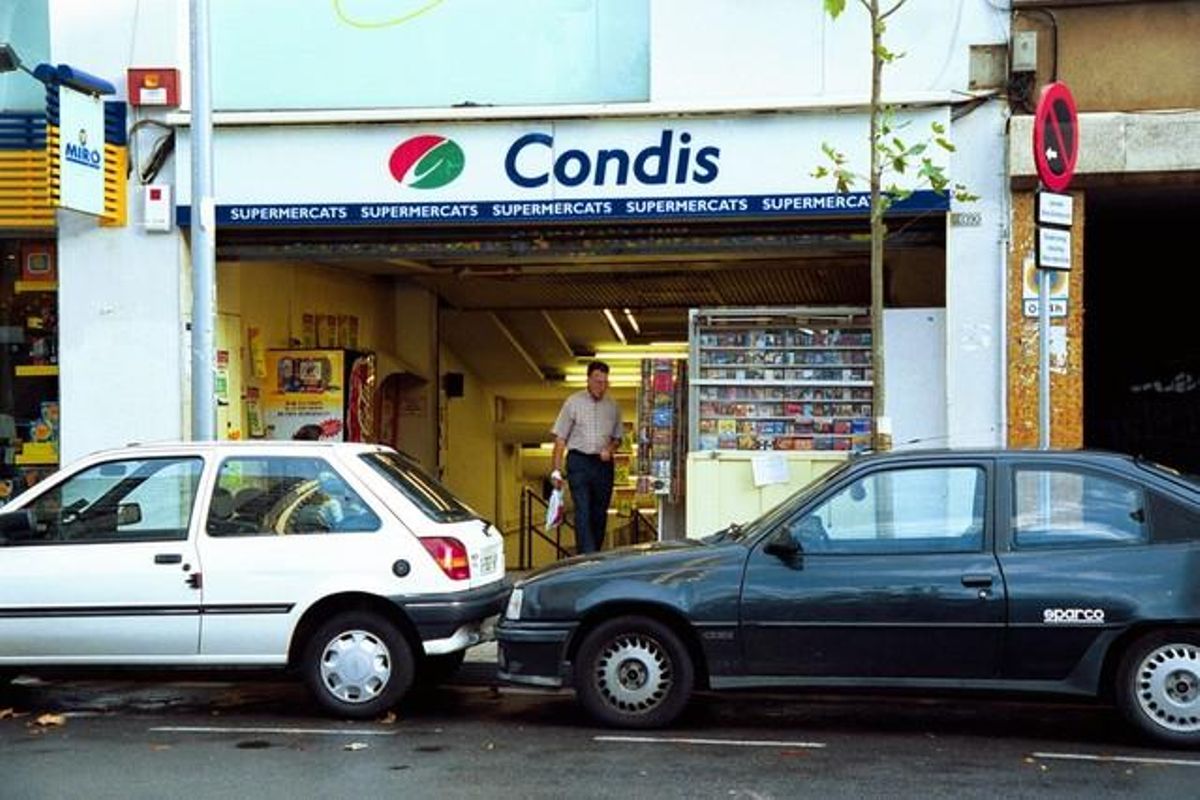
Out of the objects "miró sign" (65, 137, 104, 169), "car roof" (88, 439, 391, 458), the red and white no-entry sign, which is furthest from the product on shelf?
"miró sign" (65, 137, 104, 169)

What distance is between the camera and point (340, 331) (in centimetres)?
1480

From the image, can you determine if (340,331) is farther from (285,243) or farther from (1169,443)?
(1169,443)

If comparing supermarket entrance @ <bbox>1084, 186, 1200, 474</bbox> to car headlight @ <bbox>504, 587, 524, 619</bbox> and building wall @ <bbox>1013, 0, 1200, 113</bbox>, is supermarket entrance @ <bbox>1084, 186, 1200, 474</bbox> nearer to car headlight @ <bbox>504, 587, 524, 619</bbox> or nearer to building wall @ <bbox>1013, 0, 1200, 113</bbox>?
building wall @ <bbox>1013, 0, 1200, 113</bbox>

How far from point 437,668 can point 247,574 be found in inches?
55.8

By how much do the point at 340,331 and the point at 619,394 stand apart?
5149 millimetres

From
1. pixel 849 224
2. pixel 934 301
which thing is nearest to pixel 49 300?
pixel 849 224

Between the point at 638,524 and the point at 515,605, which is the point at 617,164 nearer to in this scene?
the point at 515,605

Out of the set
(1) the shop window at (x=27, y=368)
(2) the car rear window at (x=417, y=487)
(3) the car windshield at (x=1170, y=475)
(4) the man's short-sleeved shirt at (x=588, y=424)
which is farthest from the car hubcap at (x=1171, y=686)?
(1) the shop window at (x=27, y=368)

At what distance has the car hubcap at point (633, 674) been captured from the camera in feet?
24.1

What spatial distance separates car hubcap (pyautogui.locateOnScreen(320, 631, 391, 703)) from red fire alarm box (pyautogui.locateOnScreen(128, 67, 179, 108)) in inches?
241

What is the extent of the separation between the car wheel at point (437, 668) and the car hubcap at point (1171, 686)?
3664 mm

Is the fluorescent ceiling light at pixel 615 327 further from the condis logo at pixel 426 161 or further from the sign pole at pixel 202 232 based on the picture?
the sign pole at pixel 202 232

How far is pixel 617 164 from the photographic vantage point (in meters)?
11.6

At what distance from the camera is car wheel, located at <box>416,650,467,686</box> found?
8.36 metres
